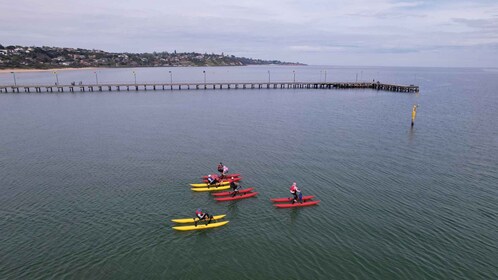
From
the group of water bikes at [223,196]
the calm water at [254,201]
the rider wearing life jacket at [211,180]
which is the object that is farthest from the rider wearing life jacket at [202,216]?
the rider wearing life jacket at [211,180]

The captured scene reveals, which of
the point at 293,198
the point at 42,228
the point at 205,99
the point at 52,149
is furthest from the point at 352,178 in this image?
the point at 205,99

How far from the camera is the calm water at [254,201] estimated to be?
23.0 meters

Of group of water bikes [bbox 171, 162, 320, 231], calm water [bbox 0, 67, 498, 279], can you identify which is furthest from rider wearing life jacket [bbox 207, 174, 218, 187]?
calm water [bbox 0, 67, 498, 279]

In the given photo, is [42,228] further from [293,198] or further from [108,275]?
[293,198]

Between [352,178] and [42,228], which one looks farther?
[352,178]

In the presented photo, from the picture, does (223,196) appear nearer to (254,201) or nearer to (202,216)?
(254,201)

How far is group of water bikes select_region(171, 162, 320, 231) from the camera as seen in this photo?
27.8 meters

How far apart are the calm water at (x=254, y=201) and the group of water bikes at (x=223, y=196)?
75 centimetres

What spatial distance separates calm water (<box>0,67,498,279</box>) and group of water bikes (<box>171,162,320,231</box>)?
0.75 meters

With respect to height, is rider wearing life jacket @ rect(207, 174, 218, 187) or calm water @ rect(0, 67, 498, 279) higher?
rider wearing life jacket @ rect(207, 174, 218, 187)

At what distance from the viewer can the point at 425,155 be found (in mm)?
46281

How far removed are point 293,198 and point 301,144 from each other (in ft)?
68.9

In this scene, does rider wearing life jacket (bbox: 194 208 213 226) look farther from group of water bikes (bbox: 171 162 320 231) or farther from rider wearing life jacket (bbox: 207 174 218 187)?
rider wearing life jacket (bbox: 207 174 218 187)

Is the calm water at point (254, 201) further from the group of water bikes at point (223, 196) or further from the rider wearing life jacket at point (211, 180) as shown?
the rider wearing life jacket at point (211, 180)
